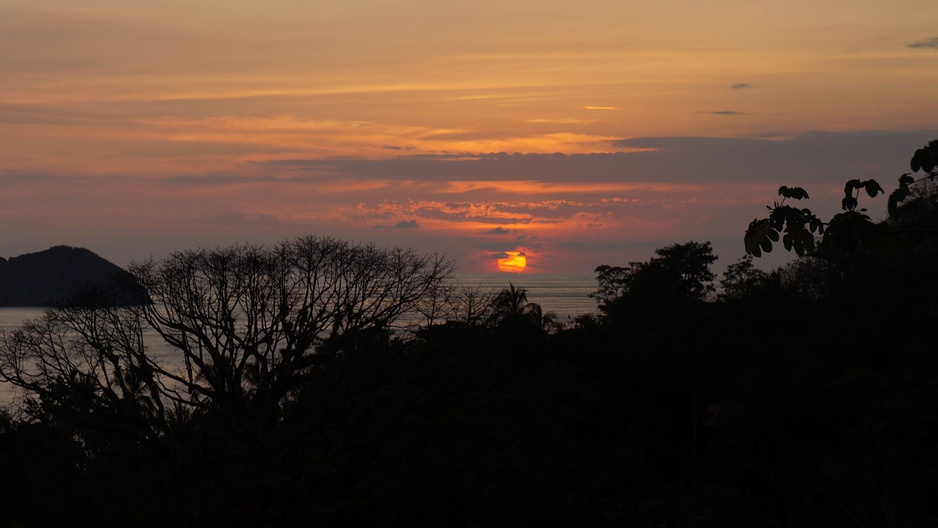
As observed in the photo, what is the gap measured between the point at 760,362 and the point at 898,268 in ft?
39.7

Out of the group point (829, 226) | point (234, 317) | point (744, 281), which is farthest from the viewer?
point (744, 281)

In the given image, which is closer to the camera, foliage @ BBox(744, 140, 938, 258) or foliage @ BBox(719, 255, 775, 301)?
foliage @ BBox(744, 140, 938, 258)

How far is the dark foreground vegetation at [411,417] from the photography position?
32.3 m

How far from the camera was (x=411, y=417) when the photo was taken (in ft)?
127

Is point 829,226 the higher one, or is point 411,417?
point 829,226

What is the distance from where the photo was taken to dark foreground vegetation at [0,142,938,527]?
106 ft

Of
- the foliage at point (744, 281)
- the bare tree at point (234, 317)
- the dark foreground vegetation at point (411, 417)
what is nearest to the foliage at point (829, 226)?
the dark foreground vegetation at point (411, 417)

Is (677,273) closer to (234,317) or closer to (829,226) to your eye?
(234,317)

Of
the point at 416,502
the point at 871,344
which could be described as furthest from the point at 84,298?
the point at 871,344

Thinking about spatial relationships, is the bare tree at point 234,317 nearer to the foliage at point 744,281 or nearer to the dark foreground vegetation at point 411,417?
the dark foreground vegetation at point 411,417

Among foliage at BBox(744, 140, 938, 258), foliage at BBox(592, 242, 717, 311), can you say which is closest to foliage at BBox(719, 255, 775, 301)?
foliage at BBox(592, 242, 717, 311)

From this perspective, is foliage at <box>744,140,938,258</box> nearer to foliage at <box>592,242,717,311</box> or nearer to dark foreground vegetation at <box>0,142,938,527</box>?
dark foreground vegetation at <box>0,142,938,527</box>

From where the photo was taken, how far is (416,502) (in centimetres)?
3719

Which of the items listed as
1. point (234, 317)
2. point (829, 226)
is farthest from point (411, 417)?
point (829, 226)
